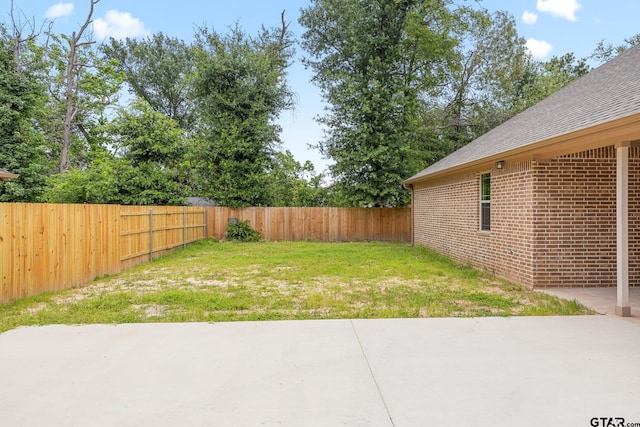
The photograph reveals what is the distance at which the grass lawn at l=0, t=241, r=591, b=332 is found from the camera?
215 inches

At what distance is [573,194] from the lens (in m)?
7.22

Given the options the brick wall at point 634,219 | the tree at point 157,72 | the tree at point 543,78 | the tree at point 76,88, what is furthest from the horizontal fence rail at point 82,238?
the tree at point 543,78

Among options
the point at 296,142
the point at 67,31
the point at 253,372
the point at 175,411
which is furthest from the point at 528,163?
the point at 67,31

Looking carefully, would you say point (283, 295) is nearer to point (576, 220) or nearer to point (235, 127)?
point (576, 220)

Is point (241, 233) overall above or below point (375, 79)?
below

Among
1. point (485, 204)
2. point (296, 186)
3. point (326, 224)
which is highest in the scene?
point (296, 186)

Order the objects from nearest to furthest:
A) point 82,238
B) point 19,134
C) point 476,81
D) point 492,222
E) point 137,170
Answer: point 82,238
point 492,222
point 137,170
point 19,134
point 476,81

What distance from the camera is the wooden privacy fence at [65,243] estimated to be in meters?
6.14

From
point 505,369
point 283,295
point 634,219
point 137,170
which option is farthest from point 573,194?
point 137,170

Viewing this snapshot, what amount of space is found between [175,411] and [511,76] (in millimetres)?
24919

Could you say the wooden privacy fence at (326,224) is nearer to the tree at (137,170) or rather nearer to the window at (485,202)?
the tree at (137,170)

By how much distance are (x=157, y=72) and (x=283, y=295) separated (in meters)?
27.3

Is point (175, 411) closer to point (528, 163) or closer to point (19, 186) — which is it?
point (528, 163)

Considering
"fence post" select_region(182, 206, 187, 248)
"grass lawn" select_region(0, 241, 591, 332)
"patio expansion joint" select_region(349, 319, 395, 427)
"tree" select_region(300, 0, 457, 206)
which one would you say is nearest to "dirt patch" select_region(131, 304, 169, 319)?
"grass lawn" select_region(0, 241, 591, 332)
